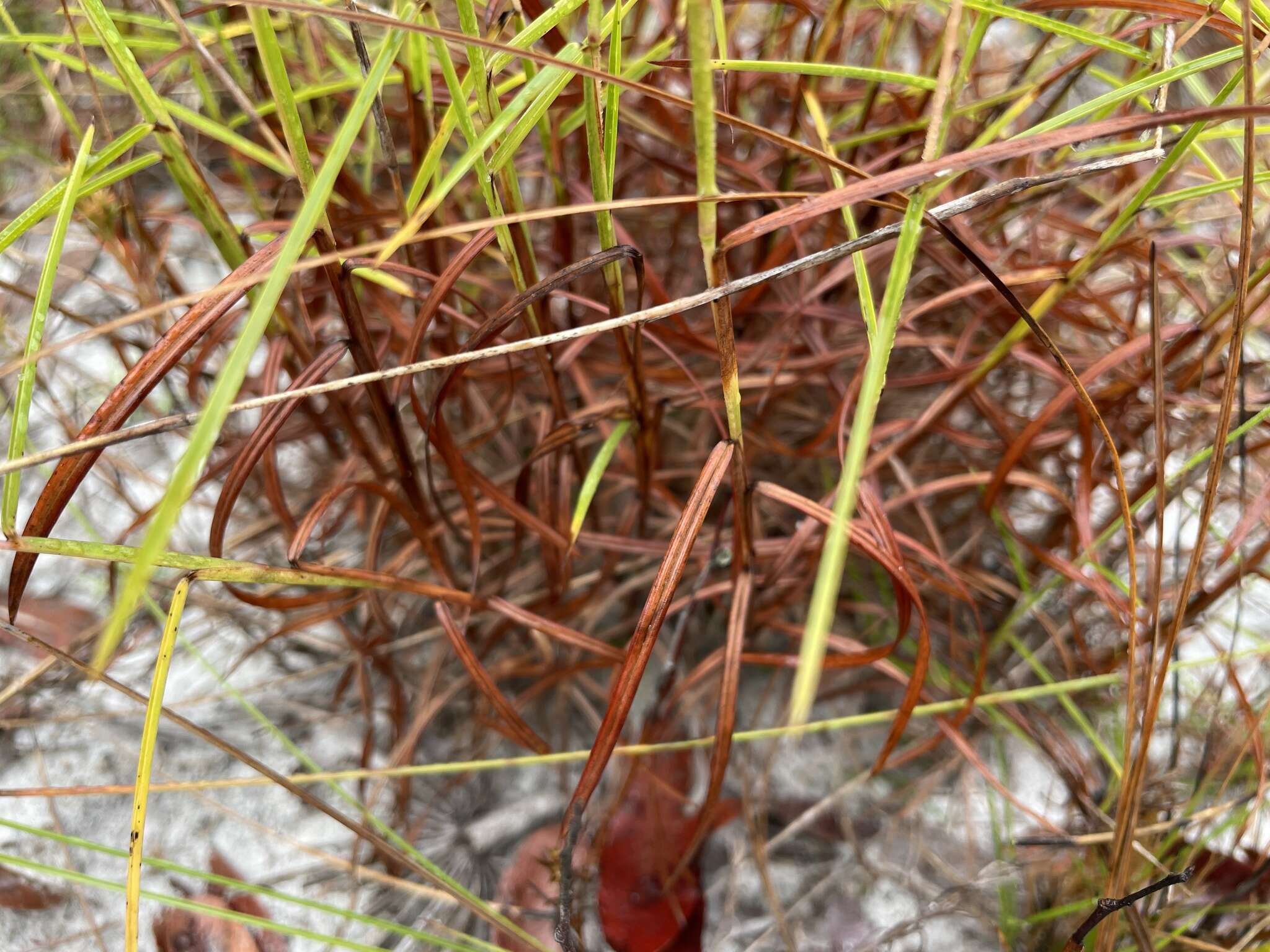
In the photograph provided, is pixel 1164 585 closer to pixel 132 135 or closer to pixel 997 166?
pixel 997 166

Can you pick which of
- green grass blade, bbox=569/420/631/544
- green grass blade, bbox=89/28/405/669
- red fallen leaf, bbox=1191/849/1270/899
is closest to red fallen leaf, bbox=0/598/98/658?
green grass blade, bbox=569/420/631/544

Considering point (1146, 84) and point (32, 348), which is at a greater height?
point (1146, 84)

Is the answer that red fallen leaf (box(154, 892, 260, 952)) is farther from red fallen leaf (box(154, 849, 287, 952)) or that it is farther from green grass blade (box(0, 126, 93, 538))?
green grass blade (box(0, 126, 93, 538))

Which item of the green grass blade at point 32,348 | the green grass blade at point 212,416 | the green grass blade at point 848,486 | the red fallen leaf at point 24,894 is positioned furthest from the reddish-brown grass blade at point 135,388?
the red fallen leaf at point 24,894

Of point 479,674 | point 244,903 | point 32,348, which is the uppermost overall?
point 32,348

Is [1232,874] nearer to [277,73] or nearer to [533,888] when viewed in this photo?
[533,888]

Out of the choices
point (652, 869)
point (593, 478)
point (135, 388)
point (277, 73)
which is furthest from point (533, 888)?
point (277, 73)

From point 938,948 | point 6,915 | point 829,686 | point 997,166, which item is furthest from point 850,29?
point 6,915

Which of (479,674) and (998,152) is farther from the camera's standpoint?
A: (479,674)
